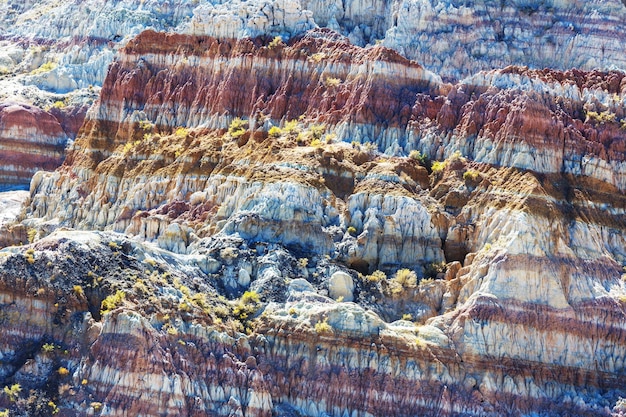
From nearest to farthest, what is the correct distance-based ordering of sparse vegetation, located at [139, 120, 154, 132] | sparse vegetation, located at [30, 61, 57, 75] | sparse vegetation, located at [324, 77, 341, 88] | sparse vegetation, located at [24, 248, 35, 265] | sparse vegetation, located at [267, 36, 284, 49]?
sparse vegetation, located at [24, 248, 35, 265], sparse vegetation, located at [324, 77, 341, 88], sparse vegetation, located at [267, 36, 284, 49], sparse vegetation, located at [139, 120, 154, 132], sparse vegetation, located at [30, 61, 57, 75]

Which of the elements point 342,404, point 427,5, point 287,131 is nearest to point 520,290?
point 342,404

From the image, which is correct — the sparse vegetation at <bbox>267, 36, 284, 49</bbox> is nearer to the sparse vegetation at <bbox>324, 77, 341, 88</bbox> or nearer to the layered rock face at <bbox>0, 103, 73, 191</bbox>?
the sparse vegetation at <bbox>324, 77, 341, 88</bbox>

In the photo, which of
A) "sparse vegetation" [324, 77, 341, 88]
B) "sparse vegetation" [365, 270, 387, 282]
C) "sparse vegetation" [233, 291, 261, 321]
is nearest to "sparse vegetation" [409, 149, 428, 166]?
"sparse vegetation" [324, 77, 341, 88]

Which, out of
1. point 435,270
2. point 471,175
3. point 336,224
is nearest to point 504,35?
point 471,175

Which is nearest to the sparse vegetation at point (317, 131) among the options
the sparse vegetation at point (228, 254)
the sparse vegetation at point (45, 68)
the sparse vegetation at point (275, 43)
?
the sparse vegetation at point (275, 43)

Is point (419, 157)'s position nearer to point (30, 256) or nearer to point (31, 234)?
point (30, 256)

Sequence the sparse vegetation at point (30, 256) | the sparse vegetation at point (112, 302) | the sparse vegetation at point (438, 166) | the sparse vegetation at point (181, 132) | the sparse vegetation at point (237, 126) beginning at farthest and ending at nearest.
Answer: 1. the sparse vegetation at point (181, 132)
2. the sparse vegetation at point (237, 126)
3. the sparse vegetation at point (438, 166)
4. the sparse vegetation at point (30, 256)
5. the sparse vegetation at point (112, 302)

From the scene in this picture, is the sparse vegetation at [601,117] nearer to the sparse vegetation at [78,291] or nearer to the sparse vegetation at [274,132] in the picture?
the sparse vegetation at [274,132]

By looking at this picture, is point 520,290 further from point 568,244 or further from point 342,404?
point 342,404

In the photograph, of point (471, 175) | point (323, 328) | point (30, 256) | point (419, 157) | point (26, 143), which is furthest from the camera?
point (26, 143)
